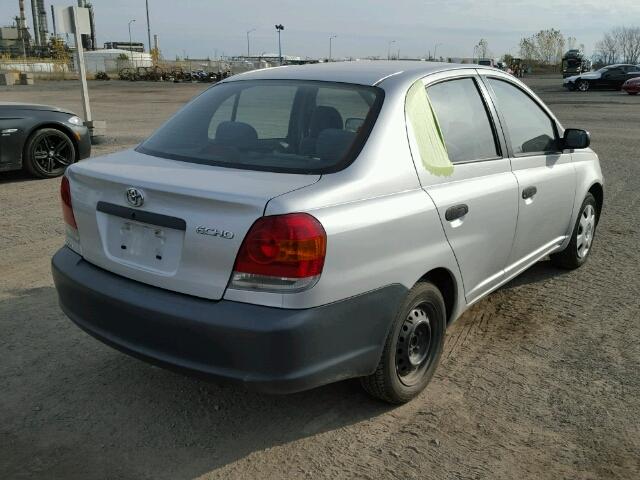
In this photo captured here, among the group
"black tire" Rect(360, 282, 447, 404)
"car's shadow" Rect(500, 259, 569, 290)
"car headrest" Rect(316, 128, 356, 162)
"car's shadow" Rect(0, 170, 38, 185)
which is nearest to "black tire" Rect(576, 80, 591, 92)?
"car's shadow" Rect(0, 170, 38, 185)

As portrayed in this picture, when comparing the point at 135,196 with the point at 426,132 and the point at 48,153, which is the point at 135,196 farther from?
the point at 48,153

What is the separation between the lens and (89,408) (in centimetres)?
318

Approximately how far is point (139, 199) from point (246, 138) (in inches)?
30.9

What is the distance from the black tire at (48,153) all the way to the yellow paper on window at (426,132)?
273 inches

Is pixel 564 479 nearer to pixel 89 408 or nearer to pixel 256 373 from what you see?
pixel 256 373

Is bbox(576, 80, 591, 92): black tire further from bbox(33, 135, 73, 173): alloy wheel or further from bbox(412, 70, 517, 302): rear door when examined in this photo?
bbox(412, 70, 517, 302): rear door

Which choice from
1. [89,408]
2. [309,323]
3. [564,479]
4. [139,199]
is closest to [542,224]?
[564,479]

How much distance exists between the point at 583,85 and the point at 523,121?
124ft

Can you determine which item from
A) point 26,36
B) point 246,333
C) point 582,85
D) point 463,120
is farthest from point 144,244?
point 26,36

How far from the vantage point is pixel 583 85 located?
1492 inches

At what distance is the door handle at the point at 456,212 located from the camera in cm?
318

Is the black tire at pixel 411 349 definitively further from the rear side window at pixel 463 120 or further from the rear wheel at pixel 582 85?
the rear wheel at pixel 582 85

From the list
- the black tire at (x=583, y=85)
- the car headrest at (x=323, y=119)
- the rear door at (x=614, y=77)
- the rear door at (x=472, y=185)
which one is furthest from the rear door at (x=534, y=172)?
the black tire at (x=583, y=85)

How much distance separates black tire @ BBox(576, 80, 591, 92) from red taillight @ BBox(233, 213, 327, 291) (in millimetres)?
39788
